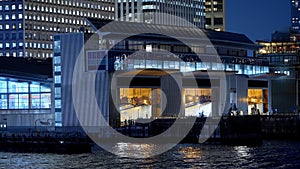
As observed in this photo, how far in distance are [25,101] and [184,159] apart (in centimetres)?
4240

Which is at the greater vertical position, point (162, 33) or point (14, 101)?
point (162, 33)

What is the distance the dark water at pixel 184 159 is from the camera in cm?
6831

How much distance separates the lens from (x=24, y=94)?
360ft

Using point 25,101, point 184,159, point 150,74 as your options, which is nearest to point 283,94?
point 150,74

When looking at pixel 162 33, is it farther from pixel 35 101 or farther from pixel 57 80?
pixel 35 101

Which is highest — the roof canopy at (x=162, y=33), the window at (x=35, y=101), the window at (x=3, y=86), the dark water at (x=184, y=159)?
the roof canopy at (x=162, y=33)

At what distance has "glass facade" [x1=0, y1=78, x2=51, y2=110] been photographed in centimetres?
10925

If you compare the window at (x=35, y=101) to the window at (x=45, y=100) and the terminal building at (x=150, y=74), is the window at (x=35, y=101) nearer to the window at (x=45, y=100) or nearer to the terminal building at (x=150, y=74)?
the window at (x=45, y=100)

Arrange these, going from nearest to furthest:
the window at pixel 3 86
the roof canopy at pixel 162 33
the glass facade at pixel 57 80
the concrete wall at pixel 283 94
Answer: the glass facade at pixel 57 80 → the window at pixel 3 86 → the roof canopy at pixel 162 33 → the concrete wall at pixel 283 94

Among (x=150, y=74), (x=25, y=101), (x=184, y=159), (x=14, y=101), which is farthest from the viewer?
(x=14, y=101)

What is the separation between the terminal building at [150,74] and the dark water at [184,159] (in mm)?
23144

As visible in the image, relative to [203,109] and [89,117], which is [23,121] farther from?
[203,109]

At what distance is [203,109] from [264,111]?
64.6 feet

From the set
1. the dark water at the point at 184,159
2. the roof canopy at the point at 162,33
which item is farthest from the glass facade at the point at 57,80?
the dark water at the point at 184,159
